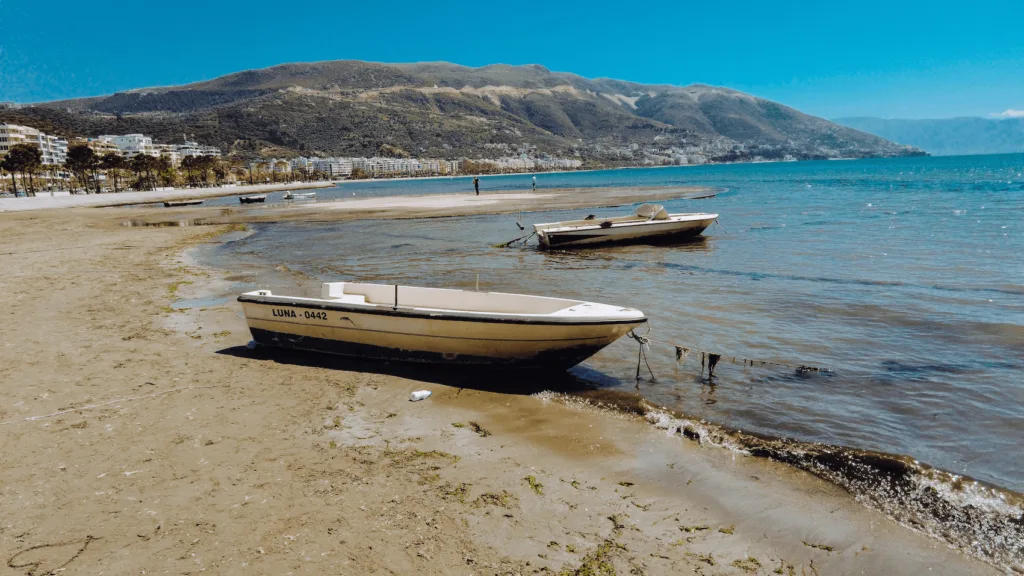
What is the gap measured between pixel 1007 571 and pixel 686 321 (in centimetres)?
752

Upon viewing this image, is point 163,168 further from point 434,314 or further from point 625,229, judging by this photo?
point 434,314

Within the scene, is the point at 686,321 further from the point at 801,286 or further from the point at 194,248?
the point at 194,248

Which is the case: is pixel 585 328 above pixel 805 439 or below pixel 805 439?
above

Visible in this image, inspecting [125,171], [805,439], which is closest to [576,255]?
[805,439]

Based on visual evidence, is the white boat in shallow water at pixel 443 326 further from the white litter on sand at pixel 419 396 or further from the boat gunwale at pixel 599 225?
the boat gunwale at pixel 599 225

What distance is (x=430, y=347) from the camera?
8.60 meters

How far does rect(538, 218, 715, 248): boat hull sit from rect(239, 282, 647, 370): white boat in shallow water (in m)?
14.2

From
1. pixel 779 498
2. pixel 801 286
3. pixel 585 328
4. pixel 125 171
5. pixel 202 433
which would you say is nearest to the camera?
pixel 779 498

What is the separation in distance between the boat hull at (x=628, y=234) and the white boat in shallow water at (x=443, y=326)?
46.5ft

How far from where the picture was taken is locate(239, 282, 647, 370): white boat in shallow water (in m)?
7.89

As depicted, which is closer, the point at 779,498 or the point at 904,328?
the point at 779,498

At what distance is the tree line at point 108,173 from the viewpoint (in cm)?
7512

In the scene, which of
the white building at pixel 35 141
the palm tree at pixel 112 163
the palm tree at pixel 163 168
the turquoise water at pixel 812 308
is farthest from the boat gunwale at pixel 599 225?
the white building at pixel 35 141

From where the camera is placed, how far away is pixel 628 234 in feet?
79.0
